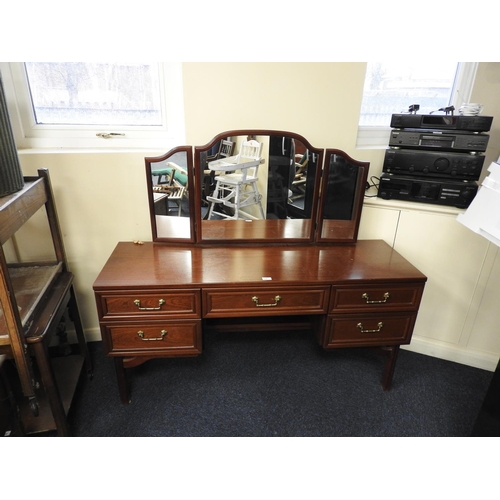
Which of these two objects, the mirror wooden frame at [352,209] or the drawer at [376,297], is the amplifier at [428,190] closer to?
the mirror wooden frame at [352,209]

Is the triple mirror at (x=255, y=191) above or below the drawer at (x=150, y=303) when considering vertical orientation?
above

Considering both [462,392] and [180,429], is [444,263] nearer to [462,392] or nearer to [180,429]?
[462,392]

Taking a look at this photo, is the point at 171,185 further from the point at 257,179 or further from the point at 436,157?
the point at 436,157

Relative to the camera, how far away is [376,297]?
4.48ft

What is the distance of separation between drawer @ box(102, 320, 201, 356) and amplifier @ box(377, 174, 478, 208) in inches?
45.3

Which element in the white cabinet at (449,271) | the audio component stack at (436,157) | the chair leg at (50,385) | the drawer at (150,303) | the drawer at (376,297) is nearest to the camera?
the chair leg at (50,385)

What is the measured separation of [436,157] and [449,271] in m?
0.59

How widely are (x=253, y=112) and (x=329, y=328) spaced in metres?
1.05

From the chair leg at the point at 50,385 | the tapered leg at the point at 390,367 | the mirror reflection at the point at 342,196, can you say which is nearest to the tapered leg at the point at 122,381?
the chair leg at the point at 50,385

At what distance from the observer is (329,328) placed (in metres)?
Result: 1.40

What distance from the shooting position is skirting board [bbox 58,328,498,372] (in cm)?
176

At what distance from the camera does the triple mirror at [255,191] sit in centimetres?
147

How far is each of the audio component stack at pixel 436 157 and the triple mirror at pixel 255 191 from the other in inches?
8.5

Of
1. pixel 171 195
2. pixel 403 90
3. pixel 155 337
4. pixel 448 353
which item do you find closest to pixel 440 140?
pixel 403 90
